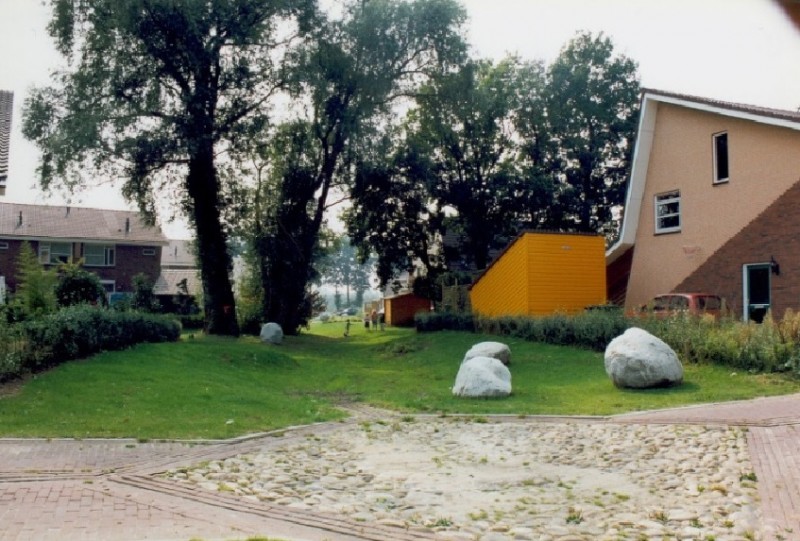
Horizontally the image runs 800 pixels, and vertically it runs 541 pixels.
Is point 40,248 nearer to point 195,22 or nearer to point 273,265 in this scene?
point 273,265

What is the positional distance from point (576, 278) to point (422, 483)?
2008 centimetres

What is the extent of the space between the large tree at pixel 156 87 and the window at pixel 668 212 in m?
17.0

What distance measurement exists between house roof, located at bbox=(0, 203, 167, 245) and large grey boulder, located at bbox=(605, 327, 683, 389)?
4042cm

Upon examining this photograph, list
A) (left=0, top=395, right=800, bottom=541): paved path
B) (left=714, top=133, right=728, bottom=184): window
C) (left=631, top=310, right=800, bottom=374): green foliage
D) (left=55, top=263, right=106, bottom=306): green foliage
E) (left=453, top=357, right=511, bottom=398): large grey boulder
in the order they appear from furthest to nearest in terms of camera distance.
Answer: (left=55, top=263, right=106, bottom=306): green foliage, (left=714, top=133, right=728, bottom=184): window, (left=631, top=310, right=800, bottom=374): green foliage, (left=453, top=357, right=511, bottom=398): large grey boulder, (left=0, top=395, right=800, bottom=541): paved path

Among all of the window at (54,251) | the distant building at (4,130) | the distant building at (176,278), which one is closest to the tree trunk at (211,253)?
the distant building at (176,278)

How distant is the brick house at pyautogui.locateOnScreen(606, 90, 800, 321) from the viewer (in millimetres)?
20391

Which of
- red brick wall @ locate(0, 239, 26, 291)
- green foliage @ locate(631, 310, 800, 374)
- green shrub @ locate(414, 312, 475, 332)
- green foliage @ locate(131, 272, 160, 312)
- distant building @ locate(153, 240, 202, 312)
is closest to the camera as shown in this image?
green foliage @ locate(631, 310, 800, 374)

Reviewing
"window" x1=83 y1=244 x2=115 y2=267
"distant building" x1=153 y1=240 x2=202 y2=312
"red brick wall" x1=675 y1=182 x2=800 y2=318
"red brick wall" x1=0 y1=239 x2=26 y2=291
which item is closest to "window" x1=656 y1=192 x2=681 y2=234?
"red brick wall" x1=675 y1=182 x2=800 y2=318

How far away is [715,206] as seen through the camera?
2328 centimetres

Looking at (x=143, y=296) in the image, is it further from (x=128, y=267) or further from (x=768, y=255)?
(x=768, y=255)

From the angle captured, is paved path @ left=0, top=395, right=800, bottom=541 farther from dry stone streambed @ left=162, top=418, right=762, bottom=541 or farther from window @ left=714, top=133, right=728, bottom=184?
window @ left=714, top=133, right=728, bottom=184

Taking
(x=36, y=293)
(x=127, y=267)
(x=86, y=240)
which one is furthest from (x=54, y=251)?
(x=36, y=293)

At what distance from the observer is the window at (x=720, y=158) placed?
23297 mm

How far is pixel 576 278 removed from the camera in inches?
1060
